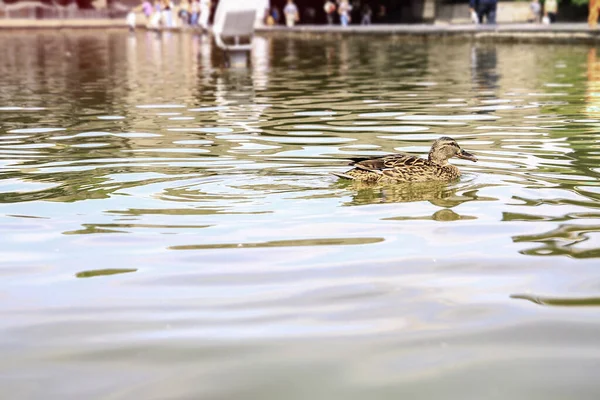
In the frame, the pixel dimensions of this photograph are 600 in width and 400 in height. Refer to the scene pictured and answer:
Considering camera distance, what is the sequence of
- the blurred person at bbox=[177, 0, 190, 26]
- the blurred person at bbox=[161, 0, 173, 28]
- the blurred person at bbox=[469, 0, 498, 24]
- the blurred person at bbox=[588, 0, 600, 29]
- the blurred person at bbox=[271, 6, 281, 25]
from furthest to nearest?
the blurred person at bbox=[271, 6, 281, 25], the blurred person at bbox=[177, 0, 190, 26], the blurred person at bbox=[161, 0, 173, 28], the blurred person at bbox=[469, 0, 498, 24], the blurred person at bbox=[588, 0, 600, 29]

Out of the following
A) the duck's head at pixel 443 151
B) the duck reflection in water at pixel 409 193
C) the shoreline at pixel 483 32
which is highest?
the duck's head at pixel 443 151

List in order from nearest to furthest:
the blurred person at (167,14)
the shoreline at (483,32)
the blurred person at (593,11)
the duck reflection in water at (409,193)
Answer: the duck reflection in water at (409,193) → the shoreline at (483,32) → the blurred person at (593,11) → the blurred person at (167,14)

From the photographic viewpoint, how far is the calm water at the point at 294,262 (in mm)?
4703

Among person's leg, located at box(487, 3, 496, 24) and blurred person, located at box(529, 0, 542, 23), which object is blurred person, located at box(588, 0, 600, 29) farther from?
blurred person, located at box(529, 0, 542, 23)

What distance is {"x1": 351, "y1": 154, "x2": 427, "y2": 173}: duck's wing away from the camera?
29.1 feet

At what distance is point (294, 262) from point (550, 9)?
45096 mm

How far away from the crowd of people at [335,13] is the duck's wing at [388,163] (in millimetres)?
51733

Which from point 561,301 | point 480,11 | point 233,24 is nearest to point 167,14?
point 480,11

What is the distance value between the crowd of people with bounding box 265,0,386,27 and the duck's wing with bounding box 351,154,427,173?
170 ft

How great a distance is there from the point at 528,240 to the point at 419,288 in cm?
142

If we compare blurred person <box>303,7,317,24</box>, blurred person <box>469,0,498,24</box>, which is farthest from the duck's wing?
blurred person <box>303,7,317,24</box>

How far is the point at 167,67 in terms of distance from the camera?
29203mm

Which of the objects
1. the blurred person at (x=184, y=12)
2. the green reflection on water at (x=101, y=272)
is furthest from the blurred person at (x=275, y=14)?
the green reflection on water at (x=101, y=272)

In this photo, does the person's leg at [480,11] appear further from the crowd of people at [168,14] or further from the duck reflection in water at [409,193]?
the duck reflection in water at [409,193]
